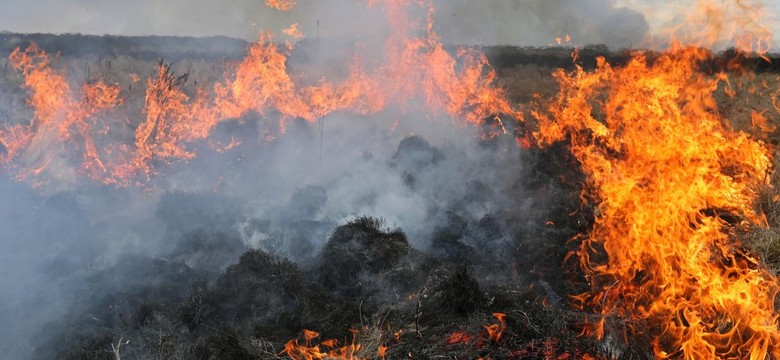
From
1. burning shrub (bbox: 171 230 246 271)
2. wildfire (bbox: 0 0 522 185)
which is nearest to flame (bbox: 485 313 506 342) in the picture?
burning shrub (bbox: 171 230 246 271)

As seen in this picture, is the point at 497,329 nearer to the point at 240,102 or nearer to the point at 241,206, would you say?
the point at 241,206

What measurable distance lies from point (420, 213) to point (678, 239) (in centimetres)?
497

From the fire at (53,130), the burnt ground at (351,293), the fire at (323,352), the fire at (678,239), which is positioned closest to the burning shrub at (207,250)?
the burnt ground at (351,293)

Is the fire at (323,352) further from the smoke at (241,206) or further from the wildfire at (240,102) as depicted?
the wildfire at (240,102)

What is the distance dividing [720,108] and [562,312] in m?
15.3

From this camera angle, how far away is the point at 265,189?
11961 mm

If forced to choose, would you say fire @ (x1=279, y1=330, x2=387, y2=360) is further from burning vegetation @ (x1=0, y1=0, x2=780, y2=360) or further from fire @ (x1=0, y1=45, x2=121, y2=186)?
fire @ (x1=0, y1=45, x2=121, y2=186)

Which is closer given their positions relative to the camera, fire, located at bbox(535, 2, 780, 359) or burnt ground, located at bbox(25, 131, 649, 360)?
fire, located at bbox(535, 2, 780, 359)

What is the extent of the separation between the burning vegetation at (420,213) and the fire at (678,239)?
3 centimetres

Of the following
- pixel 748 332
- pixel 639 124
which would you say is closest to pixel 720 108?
pixel 639 124

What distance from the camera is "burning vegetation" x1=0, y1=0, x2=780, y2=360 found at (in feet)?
19.7

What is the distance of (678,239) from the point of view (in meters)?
6.74

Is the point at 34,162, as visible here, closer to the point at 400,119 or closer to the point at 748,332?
the point at 400,119

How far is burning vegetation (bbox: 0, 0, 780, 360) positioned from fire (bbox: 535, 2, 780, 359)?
0.11ft
